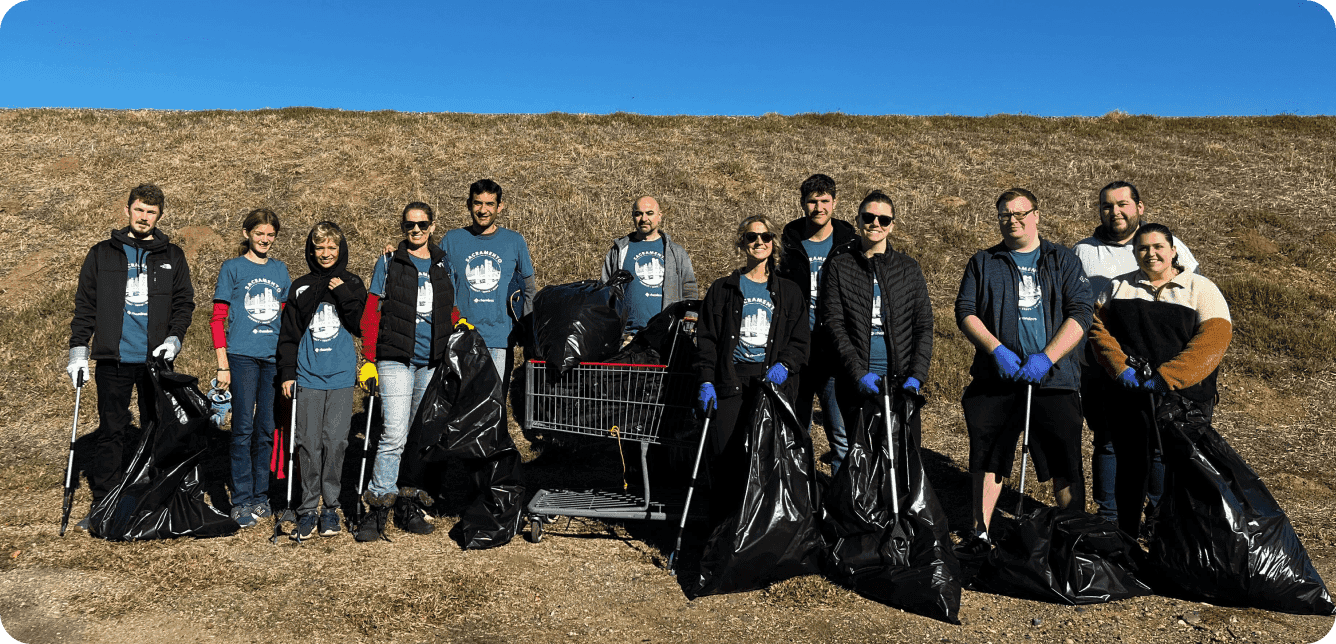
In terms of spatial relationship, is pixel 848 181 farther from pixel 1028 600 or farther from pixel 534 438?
pixel 1028 600

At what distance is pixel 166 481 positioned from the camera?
4277 mm

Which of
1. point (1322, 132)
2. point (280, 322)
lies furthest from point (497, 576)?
point (1322, 132)

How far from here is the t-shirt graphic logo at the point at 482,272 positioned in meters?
4.80

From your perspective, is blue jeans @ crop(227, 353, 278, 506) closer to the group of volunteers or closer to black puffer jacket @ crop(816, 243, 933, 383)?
the group of volunteers

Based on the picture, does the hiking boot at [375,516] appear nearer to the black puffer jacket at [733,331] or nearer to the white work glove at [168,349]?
the white work glove at [168,349]

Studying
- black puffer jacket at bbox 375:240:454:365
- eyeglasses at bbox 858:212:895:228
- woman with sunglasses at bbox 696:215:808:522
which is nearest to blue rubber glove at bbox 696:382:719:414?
woman with sunglasses at bbox 696:215:808:522

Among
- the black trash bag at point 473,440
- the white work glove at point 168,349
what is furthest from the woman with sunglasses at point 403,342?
the white work glove at point 168,349

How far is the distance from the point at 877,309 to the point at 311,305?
3.23 metres

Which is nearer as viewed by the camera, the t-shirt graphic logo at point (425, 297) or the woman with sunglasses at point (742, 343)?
the woman with sunglasses at point (742, 343)

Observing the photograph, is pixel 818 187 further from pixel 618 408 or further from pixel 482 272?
pixel 482 272

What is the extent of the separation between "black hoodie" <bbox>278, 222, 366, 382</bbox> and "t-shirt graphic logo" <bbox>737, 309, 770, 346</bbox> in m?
2.25

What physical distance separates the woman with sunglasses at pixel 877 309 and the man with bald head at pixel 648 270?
1437 millimetres

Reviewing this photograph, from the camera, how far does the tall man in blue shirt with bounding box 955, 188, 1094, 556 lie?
12.8ft

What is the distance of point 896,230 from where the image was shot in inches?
477
